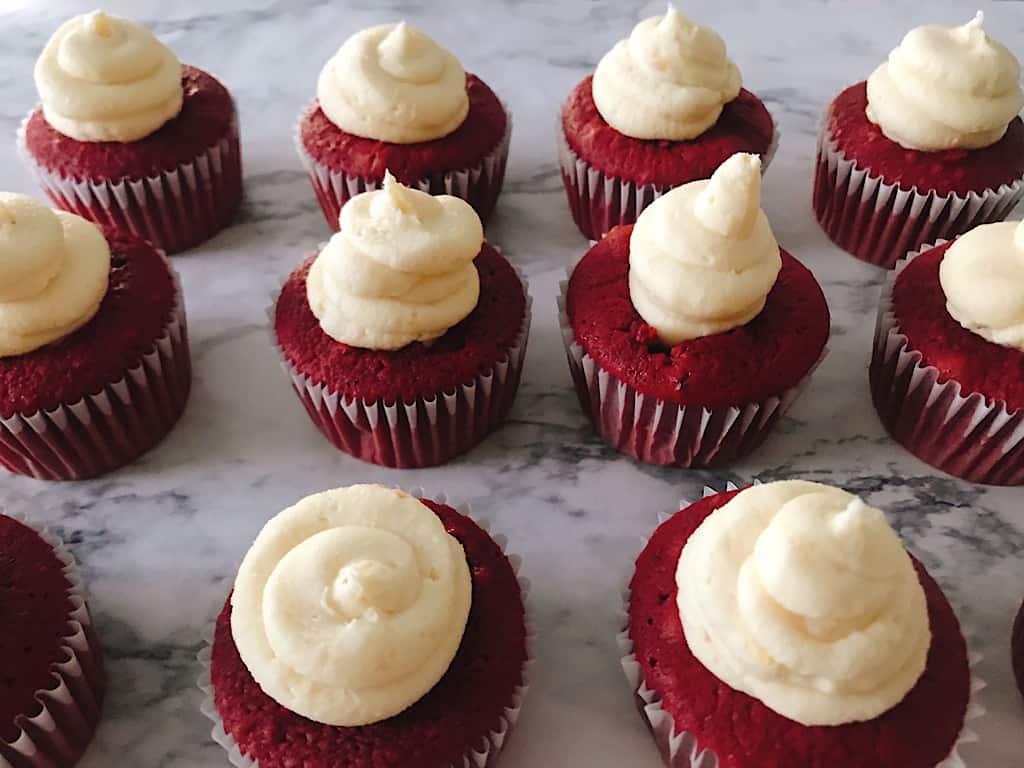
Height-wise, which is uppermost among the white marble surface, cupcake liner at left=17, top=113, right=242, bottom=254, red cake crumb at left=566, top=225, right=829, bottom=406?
red cake crumb at left=566, top=225, right=829, bottom=406

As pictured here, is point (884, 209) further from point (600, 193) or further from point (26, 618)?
point (26, 618)

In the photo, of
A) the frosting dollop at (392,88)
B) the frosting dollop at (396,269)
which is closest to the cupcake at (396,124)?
the frosting dollop at (392,88)

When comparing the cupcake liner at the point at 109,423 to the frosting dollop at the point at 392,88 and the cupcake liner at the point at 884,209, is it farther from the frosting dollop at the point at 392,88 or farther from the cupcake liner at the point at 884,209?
the cupcake liner at the point at 884,209

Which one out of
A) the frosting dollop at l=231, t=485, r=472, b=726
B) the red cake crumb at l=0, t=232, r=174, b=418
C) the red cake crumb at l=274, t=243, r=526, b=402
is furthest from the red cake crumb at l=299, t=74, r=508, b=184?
the frosting dollop at l=231, t=485, r=472, b=726

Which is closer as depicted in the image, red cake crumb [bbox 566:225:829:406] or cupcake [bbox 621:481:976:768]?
cupcake [bbox 621:481:976:768]

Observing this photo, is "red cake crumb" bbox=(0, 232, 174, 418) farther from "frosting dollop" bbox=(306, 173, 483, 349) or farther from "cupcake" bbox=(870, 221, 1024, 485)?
"cupcake" bbox=(870, 221, 1024, 485)


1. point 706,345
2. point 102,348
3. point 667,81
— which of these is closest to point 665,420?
point 706,345

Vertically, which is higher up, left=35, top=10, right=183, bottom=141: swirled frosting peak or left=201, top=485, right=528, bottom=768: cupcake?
left=35, top=10, right=183, bottom=141: swirled frosting peak
